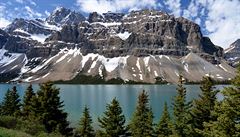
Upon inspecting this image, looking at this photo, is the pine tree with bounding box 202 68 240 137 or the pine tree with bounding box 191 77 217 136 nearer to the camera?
the pine tree with bounding box 202 68 240 137

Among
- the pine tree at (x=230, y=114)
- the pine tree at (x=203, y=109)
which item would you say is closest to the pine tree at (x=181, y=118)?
the pine tree at (x=203, y=109)

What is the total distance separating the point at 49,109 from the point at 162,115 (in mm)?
15204

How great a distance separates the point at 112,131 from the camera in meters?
47.6

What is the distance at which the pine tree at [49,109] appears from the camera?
49.2 meters

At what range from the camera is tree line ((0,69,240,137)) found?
22422mm

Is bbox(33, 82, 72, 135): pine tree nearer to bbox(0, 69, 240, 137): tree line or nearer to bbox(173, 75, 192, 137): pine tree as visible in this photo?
bbox(0, 69, 240, 137): tree line

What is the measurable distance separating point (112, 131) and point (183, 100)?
1217 cm

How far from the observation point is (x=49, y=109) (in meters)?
49.6

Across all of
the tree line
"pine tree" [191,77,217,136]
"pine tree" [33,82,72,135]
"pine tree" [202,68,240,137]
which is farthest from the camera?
"pine tree" [33,82,72,135]

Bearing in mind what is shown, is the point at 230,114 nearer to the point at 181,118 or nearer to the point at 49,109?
the point at 181,118

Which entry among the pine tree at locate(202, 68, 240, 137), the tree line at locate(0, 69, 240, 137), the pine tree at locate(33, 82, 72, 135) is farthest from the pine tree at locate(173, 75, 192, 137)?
the pine tree at locate(33, 82, 72, 135)

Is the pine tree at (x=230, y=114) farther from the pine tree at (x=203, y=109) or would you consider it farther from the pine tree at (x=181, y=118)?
the pine tree at (x=203, y=109)

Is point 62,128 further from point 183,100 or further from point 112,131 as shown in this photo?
point 183,100

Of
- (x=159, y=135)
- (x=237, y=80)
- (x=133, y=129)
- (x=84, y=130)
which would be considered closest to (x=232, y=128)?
(x=237, y=80)
